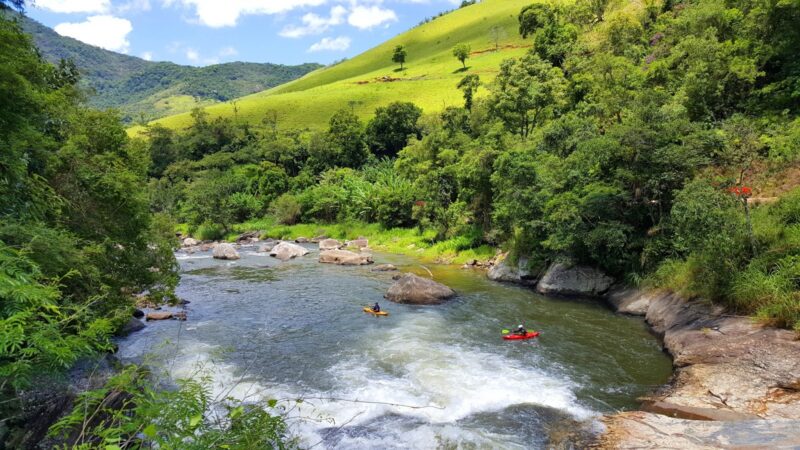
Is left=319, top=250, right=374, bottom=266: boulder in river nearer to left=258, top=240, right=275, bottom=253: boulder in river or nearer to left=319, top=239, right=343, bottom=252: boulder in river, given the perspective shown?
left=319, top=239, right=343, bottom=252: boulder in river

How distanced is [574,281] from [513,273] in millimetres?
4440

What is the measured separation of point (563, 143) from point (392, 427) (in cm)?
2504

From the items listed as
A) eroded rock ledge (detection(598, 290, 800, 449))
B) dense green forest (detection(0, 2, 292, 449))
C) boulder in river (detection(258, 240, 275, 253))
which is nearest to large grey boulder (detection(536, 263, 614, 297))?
eroded rock ledge (detection(598, 290, 800, 449))

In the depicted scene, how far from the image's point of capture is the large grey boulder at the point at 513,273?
95.1 feet

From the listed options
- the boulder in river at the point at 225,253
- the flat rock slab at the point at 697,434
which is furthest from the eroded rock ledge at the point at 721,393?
the boulder in river at the point at 225,253

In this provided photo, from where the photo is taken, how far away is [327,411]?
1324cm

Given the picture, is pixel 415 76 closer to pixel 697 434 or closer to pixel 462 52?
pixel 462 52

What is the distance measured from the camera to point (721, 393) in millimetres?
12953

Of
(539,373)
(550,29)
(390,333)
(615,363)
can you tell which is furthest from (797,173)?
(550,29)

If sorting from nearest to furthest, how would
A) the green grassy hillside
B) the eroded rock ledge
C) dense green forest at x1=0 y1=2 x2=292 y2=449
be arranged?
1. dense green forest at x1=0 y1=2 x2=292 y2=449
2. the eroded rock ledge
3. the green grassy hillside

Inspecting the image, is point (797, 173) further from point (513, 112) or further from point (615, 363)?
point (513, 112)

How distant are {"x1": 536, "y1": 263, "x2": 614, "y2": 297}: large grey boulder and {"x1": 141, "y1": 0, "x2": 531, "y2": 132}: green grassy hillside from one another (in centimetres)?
6268

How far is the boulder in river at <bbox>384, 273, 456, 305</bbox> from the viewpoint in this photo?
83.0 feet

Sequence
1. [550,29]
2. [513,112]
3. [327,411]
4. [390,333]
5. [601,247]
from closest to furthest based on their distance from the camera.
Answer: [327,411], [390,333], [601,247], [513,112], [550,29]
